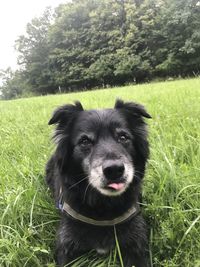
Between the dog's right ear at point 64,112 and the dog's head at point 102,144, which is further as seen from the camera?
the dog's right ear at point 64,112

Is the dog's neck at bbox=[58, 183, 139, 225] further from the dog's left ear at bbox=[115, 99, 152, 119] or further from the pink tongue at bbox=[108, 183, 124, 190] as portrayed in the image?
the dog's left ear at bbox=[115, 99, 152, 119]

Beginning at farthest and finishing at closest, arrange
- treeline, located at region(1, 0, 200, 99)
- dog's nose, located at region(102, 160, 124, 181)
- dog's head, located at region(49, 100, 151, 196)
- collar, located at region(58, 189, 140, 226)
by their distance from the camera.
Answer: treeline, located at region(1, 0, 200, 99) < collar, located at region(58, 189, 140, 226) < dog's head, located at region(49, 100, 151, 196) < dog's nose, located at region(102, 160, 124, 181)

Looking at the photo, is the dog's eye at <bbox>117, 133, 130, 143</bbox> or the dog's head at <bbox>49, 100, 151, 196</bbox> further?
the dog's eye at <bbox>117, 133, 130, 143</bbox>

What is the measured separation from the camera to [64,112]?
264cm

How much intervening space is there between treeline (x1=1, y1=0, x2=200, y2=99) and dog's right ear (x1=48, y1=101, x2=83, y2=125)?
25784 mm

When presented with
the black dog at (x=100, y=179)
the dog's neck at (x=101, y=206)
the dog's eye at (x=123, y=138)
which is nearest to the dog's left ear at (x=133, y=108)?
the black dog at (x=100, y=179)

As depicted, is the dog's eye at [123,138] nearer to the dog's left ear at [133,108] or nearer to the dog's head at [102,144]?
the dog's head at [102,144]

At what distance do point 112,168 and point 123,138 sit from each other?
0.45 metres

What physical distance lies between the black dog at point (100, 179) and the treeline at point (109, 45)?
25.9 metres

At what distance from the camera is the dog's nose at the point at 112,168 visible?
6.89 ft

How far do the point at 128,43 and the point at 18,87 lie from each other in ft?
66.5

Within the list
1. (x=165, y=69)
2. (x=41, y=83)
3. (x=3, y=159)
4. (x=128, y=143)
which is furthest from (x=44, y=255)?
(x=41, y=83)

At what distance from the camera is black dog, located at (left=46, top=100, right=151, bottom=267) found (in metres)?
2.25

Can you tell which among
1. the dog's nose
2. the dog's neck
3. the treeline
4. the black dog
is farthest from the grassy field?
the treeline
